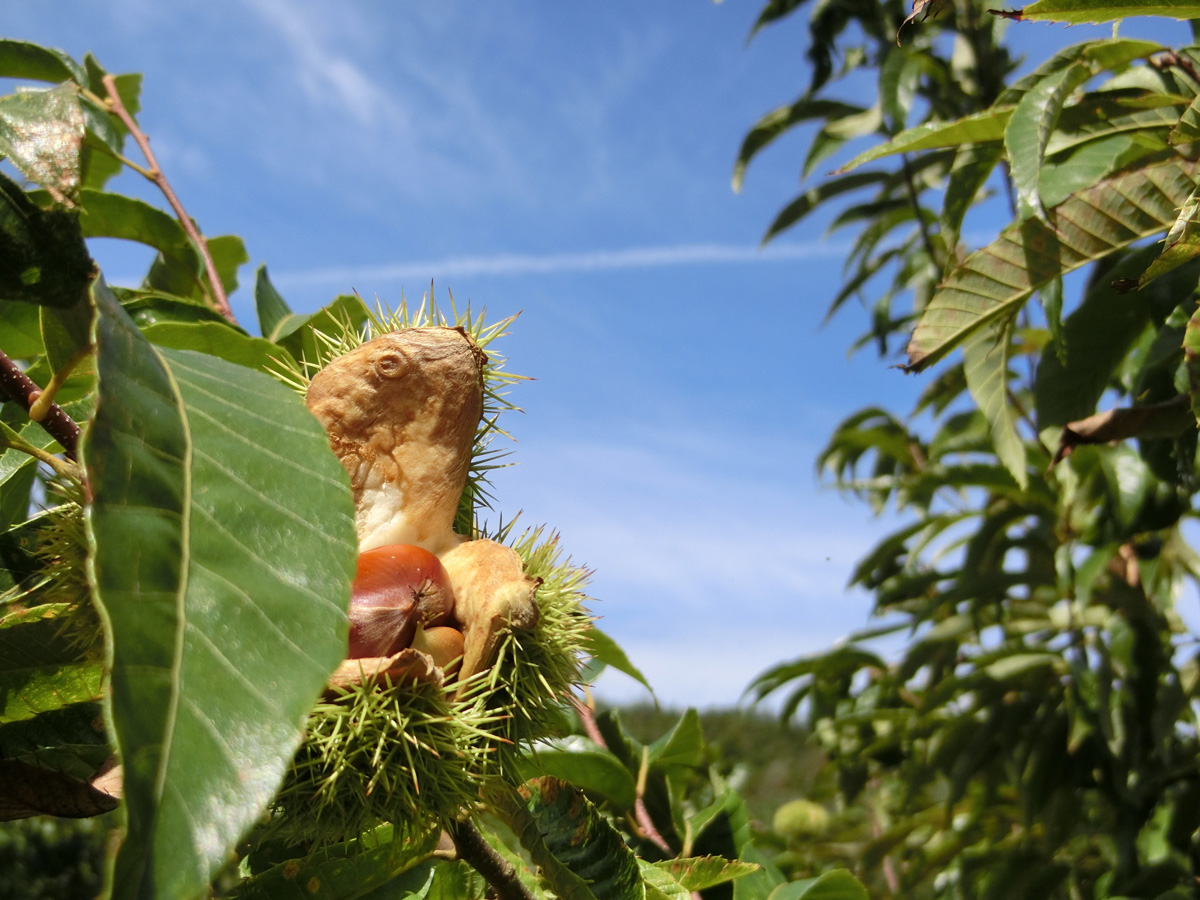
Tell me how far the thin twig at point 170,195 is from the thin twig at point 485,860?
0.70m

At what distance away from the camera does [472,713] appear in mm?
573

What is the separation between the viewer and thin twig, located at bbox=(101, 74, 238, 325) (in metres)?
1.12

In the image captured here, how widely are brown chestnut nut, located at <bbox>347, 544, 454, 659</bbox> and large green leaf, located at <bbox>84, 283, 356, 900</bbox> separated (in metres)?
0.17

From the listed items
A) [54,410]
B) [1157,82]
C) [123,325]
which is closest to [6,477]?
[54,410]

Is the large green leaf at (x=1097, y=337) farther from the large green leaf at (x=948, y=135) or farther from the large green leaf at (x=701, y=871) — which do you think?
the large green leaf at (x=701, y=871)

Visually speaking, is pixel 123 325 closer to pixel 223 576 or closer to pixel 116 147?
pixel 223 576

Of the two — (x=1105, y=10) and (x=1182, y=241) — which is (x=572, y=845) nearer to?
(x=1182, y=241)

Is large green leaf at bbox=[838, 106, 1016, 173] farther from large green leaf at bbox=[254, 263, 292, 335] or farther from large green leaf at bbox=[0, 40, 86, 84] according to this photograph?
large green leaf at bbox=[0, 40, 86, 84]

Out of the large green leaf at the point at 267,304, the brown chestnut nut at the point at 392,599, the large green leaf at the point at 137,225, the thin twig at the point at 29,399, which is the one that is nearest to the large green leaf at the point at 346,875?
the brown chestnut nut at the point at 392,599

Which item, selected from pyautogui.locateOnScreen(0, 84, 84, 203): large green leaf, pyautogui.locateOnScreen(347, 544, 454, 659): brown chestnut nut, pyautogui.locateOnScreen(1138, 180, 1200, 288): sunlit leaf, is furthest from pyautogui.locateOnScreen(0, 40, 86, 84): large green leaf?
pyautogui.locateOnScreen(1138, 180, 1200, 288): sunlit leaf

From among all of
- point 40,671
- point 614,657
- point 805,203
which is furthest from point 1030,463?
point 40,671

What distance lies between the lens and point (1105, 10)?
81 cm

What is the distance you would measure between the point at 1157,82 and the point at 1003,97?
29 centimetres

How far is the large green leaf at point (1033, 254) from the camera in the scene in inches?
37.8
